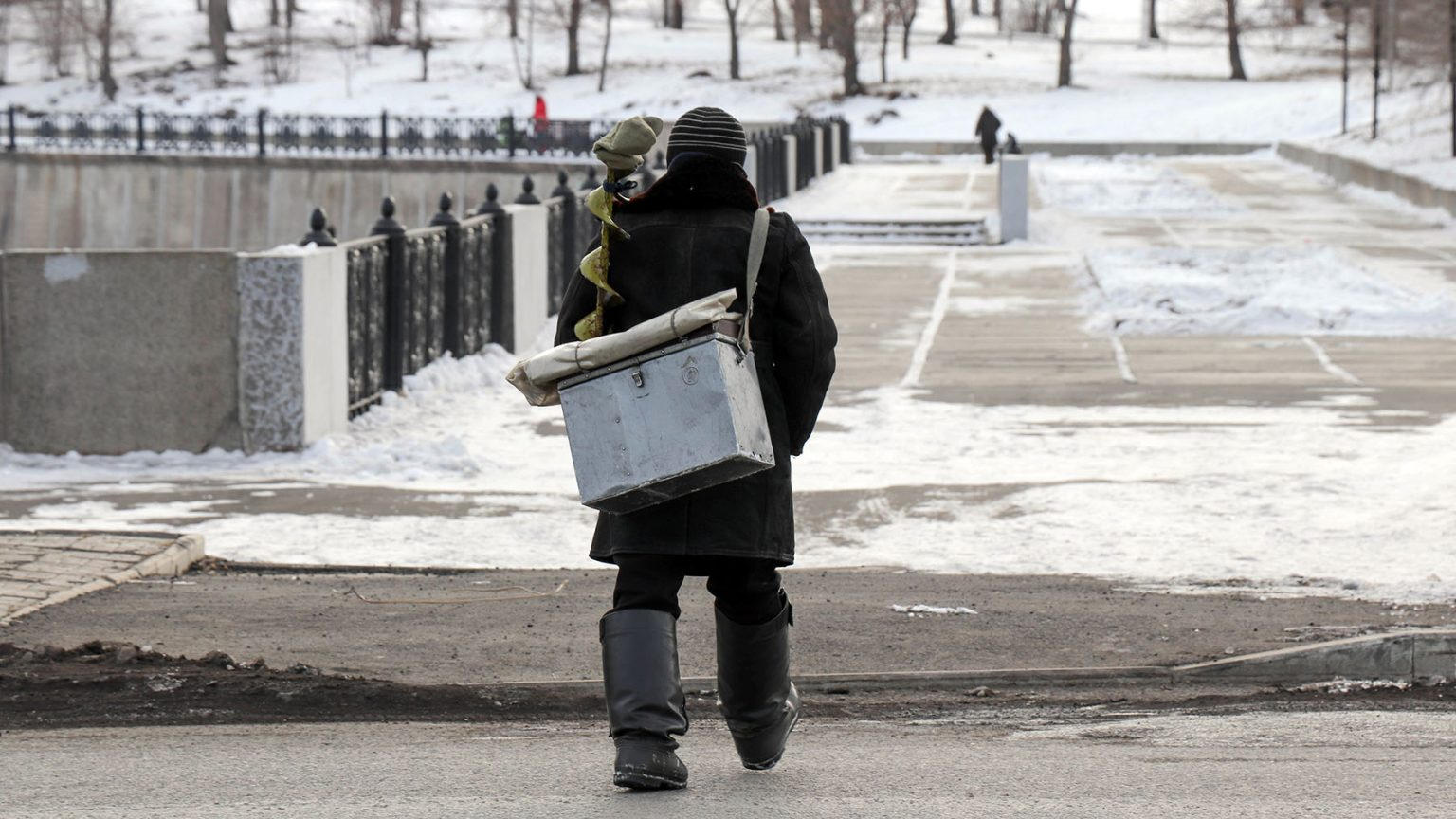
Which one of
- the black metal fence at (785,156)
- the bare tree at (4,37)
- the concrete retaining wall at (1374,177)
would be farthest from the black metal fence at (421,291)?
the bare tree at (4,37)

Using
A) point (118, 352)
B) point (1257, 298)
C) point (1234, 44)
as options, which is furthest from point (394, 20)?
point (118, 352)

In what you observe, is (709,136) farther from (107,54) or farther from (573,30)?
(107,54)

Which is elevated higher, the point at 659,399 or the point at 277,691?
the point at 659,399

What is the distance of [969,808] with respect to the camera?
4.76 metres

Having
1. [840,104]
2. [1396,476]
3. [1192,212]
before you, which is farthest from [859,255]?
[840,104]

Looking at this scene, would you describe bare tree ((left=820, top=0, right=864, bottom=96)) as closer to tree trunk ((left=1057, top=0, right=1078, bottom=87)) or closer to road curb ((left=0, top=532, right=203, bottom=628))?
tree trunk ((left=1057, top=0, right=1078, bottom=87))

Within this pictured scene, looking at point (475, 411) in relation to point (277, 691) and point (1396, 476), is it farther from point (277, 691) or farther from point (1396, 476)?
point (277, 691)

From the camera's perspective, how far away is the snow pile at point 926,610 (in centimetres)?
752

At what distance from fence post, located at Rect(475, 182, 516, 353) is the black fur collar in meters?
11.4

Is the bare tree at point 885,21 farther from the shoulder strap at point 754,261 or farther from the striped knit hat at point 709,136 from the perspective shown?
the shoulder strap at point 754,261

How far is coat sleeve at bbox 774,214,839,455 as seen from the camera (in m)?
4.88

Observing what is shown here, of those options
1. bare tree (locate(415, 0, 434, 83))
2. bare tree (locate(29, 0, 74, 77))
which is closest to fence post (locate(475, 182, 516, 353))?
bare tree (locate(415, 0, 434, 83))

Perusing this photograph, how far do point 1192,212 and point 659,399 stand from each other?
29144 millimetres

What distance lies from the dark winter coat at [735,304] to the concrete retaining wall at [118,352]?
6.92 meters
